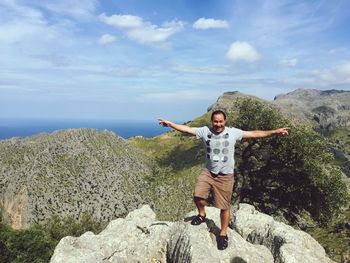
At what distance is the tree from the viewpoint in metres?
46.0

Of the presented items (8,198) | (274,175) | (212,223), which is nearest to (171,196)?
(274,175)

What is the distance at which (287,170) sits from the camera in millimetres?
47438

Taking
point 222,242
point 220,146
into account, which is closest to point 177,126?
point 220,146

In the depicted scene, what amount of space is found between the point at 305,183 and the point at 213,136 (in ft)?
105

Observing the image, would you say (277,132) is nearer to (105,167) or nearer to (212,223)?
(212,223)

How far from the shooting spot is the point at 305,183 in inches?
1843

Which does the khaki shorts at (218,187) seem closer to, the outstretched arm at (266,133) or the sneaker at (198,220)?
the sneaker at (198,220)

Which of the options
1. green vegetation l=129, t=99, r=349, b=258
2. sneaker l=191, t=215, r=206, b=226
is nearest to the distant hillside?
green vegetation l=129, t=99, r=349, b=258

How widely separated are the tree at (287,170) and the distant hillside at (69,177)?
2132 centimetres

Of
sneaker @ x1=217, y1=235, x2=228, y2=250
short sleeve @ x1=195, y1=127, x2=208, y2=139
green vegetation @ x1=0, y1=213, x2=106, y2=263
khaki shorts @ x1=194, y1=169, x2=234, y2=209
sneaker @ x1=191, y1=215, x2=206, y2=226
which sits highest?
short sleeve @ x1=195, y1=127, x2=208, y2=139

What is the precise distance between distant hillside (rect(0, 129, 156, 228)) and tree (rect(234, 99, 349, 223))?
69.9 feet

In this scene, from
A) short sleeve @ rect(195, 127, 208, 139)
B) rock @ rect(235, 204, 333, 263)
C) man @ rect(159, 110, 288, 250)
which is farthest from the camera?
rock @ rect(235, 204, 333, 263)

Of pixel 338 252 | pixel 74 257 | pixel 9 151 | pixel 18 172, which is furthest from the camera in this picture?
pixel 9 151

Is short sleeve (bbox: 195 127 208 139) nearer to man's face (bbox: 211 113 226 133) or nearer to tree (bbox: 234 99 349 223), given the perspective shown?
man's face (bbox: 211 113 226 133)
